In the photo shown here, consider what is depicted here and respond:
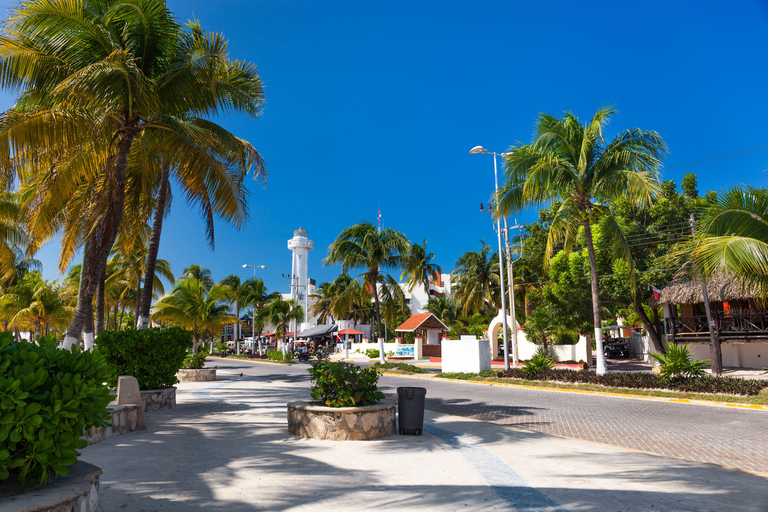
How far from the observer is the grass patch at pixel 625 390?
44.2ft

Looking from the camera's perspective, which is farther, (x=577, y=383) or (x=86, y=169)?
(x=577, y=383)

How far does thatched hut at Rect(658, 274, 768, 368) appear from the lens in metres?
21.3

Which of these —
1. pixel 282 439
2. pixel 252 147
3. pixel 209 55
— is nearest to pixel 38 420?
pixel 282 439

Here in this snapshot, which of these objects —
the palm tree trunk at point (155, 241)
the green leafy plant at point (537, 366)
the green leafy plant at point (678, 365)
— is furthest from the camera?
the green leafy plant at point (537, 366)

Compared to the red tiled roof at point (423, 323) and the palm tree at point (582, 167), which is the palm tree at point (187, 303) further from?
the palm tree at point (582, 167)

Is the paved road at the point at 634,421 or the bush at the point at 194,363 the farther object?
the bush at the point at 194,363

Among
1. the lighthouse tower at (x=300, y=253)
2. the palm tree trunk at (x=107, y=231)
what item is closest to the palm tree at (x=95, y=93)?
the palm tree trunk at (x=107, y=231)

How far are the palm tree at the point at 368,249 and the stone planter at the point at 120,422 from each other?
20534 millimetres

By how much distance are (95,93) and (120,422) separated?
606cm

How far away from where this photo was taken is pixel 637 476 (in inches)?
259

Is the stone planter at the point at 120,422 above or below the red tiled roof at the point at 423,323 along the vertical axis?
below

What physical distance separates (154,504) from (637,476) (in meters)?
5.88

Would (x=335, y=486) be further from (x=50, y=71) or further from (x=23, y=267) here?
(x=23, y=267)

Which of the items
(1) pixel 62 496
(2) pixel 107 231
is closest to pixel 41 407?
(1) pixel 62 496
